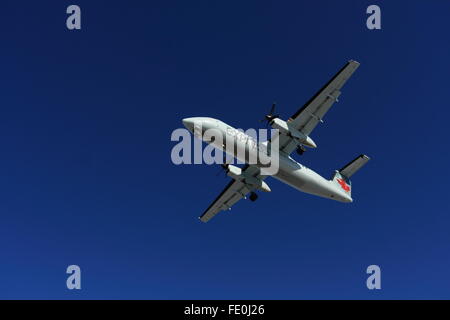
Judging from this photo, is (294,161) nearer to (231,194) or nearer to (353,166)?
(353,166)

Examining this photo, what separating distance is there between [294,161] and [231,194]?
9145 millimetres

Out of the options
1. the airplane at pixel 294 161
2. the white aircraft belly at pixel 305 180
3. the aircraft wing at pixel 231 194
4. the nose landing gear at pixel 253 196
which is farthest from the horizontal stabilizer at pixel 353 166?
the nose landing gear at pixel 253 196

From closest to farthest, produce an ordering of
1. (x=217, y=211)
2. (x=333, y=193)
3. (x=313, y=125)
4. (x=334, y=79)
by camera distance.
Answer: (x=334, y=79), (x=313, y=125), (x=333, y=193), (x=217, y=211)

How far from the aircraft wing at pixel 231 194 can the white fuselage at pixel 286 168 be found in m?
3.70

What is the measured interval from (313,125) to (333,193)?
25.2 feet

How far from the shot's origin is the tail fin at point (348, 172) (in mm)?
40769

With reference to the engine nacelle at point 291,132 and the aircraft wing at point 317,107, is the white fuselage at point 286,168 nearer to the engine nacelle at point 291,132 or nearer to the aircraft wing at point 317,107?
the aircraft wing at point 317,107

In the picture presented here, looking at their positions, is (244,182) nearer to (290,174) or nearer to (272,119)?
(290,174)

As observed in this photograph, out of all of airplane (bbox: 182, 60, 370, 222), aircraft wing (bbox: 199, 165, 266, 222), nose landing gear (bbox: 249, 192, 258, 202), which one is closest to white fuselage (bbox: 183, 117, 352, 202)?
airplane (bbox: 182, 60, 370, 222)

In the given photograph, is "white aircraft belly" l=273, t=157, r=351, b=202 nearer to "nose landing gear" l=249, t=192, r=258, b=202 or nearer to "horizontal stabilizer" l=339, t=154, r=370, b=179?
"horizontal stabilizer" l=339, t=154, r=370, b=179

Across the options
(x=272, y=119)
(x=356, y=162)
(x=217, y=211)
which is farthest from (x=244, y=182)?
(x=356, y=162)

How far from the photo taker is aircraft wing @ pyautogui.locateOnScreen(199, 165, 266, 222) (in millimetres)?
40406

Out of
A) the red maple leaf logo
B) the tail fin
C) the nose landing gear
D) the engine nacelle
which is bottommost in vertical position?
the nose landing gear

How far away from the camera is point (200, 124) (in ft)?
111
